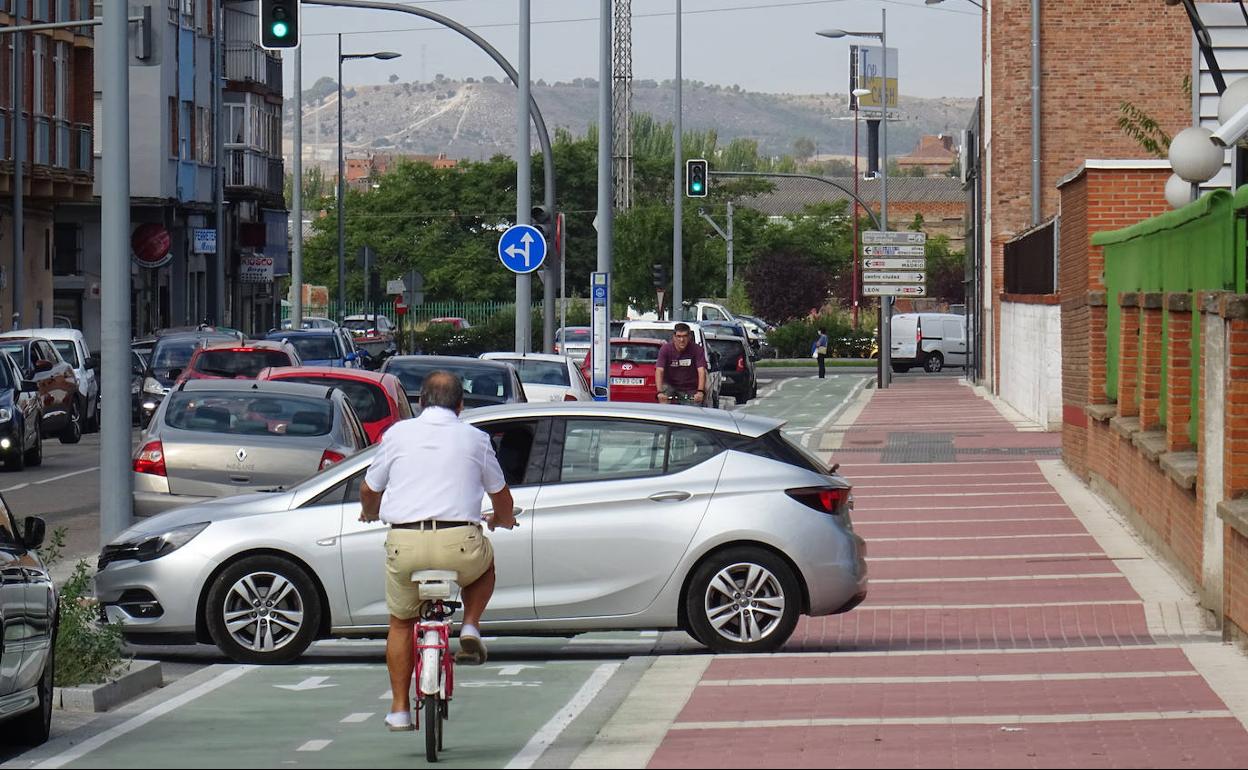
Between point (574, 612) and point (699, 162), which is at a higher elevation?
point (699, 162)

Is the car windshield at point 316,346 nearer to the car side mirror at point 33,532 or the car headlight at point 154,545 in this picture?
the car headlight at point 154,545

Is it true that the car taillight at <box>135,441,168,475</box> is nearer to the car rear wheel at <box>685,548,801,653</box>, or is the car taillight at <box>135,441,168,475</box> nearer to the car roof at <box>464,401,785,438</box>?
the car roof at <box>464,401,785,438</box>

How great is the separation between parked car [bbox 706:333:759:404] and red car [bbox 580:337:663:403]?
753 centimetres

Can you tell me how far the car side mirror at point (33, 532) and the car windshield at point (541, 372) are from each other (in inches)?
789

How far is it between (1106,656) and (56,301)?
4938 centimetres

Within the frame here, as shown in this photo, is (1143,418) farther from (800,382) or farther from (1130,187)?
(800,382)

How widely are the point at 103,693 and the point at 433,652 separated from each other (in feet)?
8.58

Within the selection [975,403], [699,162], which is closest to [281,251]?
[699,162]

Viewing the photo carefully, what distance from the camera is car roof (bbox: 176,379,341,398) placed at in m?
17.8

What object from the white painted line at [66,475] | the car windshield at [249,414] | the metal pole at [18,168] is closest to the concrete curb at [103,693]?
the car windshield at [249,414]

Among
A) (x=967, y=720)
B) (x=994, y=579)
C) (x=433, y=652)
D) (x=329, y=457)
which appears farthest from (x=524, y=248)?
(x=433, y=652)

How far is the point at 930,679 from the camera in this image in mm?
11336

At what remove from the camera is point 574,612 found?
12469 millimetres

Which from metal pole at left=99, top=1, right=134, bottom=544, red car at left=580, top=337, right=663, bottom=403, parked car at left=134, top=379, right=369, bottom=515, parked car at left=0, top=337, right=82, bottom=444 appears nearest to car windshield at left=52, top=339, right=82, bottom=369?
parked car at left=0, top=337, right=82, bottom=444
